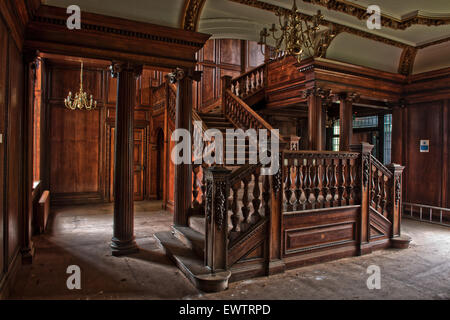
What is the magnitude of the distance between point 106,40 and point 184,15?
4.05ft

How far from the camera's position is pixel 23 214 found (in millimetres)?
4238

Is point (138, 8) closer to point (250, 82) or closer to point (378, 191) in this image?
point (378, 191)

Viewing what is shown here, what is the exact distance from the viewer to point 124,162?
15.3 feet

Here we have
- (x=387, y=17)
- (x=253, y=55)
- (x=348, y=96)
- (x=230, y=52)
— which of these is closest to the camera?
(x=387, y=17)

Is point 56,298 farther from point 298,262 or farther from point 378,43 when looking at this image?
point 378,43

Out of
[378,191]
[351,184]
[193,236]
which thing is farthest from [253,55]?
[193,236]

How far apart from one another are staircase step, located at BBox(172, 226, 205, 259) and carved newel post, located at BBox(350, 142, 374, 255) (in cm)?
246

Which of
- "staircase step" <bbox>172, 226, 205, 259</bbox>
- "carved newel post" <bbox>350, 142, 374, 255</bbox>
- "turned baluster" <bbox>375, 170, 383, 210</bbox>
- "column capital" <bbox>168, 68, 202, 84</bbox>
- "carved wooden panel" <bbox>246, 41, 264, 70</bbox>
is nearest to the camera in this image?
"staircase step" <bbox>172, 226, 205, 259</bbox>

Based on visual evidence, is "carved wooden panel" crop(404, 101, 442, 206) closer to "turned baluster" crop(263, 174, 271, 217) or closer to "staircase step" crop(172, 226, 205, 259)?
"turned baluster" crop(263, 174, 271, 217)

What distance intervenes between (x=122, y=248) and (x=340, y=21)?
5800mm

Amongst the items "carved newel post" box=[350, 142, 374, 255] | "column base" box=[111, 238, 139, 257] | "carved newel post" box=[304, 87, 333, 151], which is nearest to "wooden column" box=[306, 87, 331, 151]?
A: "carved newel post" box=[304, 87, 333, 151]

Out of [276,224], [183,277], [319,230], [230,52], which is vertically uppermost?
[230,52]

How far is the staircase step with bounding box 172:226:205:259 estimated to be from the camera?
4141 mm
